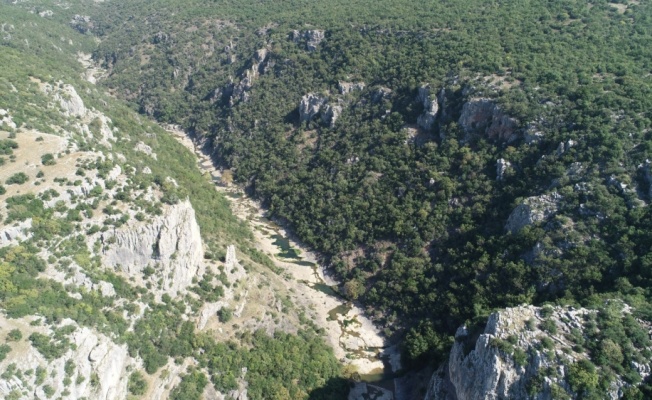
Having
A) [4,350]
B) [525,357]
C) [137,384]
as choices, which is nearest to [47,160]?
[4,350]

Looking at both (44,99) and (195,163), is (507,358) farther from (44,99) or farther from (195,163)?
(195,163)

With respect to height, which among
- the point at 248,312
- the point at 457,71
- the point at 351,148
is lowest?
the point at 248,312

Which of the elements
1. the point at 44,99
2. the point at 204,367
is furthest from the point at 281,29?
the point at 204,367

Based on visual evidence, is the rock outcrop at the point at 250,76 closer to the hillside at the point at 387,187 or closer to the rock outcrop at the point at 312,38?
the hillside at the point at 387,187

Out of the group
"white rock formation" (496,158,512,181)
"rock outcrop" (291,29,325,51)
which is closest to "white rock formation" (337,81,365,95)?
"rock outcrop" (291,29,325,51)

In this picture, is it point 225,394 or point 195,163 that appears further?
point 195,163

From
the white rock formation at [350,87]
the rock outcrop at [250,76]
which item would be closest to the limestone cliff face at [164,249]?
the white rock formation at [350,87]

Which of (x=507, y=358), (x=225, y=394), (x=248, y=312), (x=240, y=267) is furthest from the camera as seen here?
(x=240, y=267)
